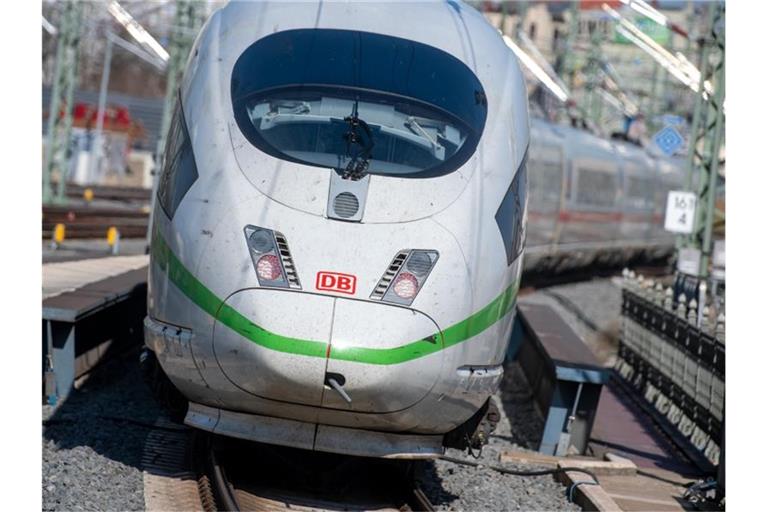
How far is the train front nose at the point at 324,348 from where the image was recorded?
21.2ft

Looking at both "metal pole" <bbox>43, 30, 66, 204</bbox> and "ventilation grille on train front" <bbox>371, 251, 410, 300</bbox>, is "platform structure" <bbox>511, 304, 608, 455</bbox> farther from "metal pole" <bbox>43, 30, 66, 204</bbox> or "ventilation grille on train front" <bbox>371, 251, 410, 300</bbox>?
"metal pole" <bbox>43, 30, 66, 204</bbox>

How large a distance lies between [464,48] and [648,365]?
25.3 ft

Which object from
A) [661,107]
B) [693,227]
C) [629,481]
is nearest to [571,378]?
[629,481]

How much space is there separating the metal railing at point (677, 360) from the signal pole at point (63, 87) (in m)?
18.7

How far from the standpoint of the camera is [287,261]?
6.67 metres

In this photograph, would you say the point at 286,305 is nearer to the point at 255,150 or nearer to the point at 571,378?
the point at 255,150

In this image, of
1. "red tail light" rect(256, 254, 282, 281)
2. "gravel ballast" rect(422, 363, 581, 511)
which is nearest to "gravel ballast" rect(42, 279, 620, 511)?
"gravel ballast" rect(422, 363, 581, 511)

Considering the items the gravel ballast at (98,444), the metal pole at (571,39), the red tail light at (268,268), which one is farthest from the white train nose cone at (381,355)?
the metal pole at (571,39)

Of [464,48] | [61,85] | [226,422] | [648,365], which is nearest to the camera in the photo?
[226,422]

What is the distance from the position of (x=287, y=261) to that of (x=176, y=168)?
1.24 m

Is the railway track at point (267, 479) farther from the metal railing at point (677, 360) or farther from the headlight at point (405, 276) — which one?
the metal railing at point (677, 360)

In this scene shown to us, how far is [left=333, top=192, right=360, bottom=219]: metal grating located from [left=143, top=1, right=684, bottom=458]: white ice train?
0.01 m

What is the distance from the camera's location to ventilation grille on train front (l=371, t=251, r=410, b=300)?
262 inches

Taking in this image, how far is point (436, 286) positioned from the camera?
6828 millimetres
